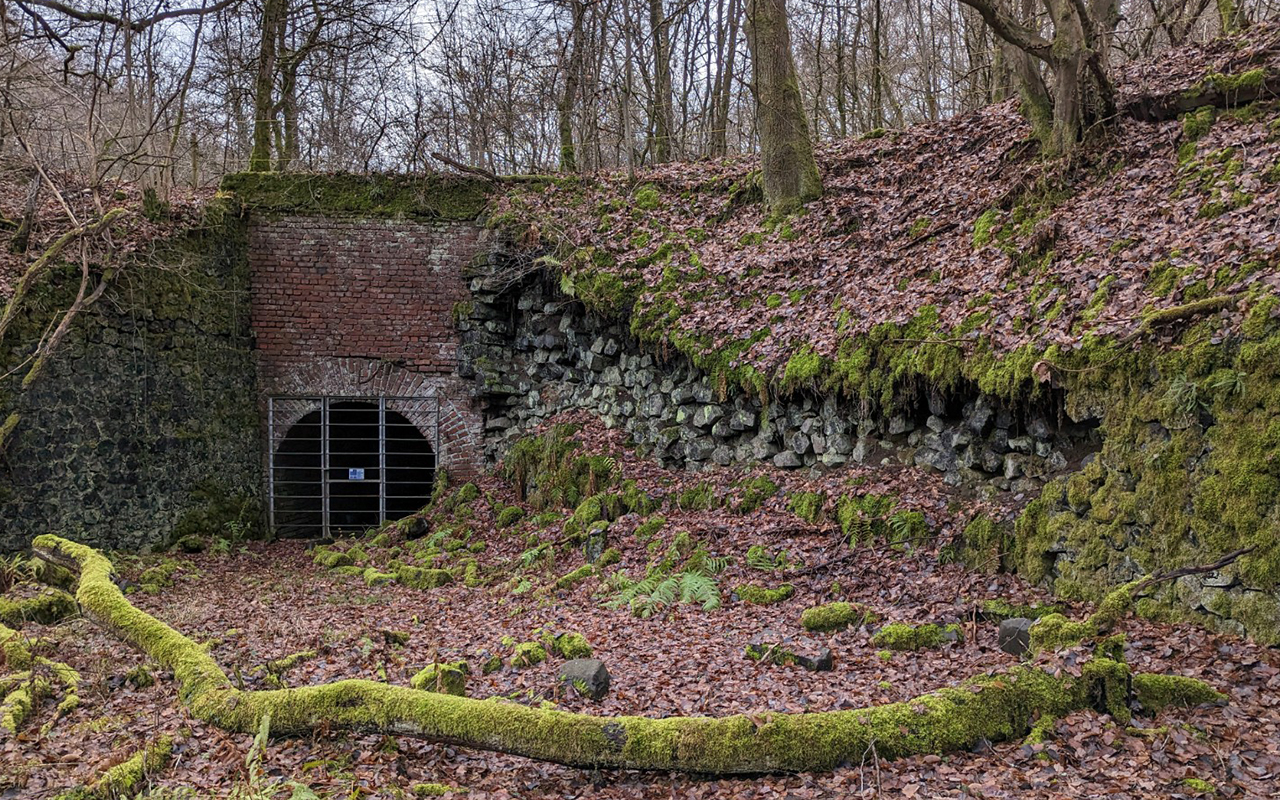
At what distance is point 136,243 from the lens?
1030 centimetres

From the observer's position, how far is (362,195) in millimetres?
12320

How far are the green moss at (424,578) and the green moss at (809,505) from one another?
3815 mm

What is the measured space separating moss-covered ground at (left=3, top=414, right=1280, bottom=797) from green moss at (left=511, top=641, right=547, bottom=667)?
1.6 inches

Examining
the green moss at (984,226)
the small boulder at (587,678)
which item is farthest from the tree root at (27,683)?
the green moss at (984,226)

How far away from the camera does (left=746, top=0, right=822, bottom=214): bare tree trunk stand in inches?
425

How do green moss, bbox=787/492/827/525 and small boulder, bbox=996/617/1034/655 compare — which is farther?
green moss, bbox=787/492/827/525

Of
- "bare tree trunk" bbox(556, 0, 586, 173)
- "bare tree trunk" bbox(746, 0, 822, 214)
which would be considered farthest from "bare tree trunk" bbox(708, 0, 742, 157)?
"bare tree trunk" bbox(746, 0, 822, 214)

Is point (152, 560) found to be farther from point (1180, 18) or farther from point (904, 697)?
point (1180, 18)

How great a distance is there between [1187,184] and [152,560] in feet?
36.6

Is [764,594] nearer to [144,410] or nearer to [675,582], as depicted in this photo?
[675,582]

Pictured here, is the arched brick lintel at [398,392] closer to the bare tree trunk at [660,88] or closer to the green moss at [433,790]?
the bare tree trunk at [660,88]

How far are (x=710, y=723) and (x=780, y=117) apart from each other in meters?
8.62

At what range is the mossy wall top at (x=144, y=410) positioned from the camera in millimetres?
9414

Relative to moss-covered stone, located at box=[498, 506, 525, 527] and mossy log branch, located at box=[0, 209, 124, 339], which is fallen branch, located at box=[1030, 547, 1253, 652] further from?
mossy log branch, located at box=[0, 209, 124, 339]
